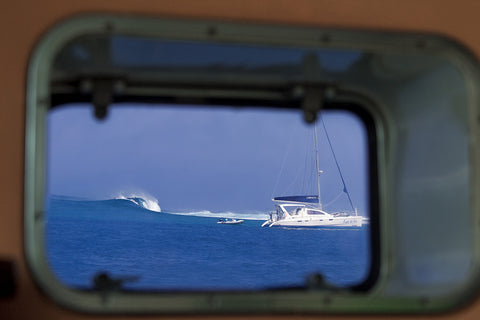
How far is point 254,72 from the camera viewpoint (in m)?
1.30

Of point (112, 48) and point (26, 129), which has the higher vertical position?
point (112, 48)

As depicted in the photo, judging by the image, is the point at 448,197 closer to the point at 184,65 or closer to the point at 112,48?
the point at 184,65

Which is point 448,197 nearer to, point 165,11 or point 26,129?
point 165,11

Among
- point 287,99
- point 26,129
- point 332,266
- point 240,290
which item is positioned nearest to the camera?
point 26,129

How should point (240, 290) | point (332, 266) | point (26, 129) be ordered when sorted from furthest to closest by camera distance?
point (332, 266) < point (240, 290) < point (26, 129)

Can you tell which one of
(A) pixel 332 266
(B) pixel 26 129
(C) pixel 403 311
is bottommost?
(C) pixel 403 311

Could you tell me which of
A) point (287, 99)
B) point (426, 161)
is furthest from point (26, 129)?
point (426, 161)

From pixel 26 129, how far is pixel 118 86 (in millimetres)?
360

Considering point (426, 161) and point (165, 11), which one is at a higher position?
point (165, 11)

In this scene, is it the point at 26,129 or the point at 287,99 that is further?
the point at 287,99

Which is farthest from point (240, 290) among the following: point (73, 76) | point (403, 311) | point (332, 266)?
point (332, 266)

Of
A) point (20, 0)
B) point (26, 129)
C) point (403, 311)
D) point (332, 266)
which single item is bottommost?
point (403, 311)

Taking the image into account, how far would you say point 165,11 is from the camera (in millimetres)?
1048

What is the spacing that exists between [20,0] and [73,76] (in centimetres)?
28
